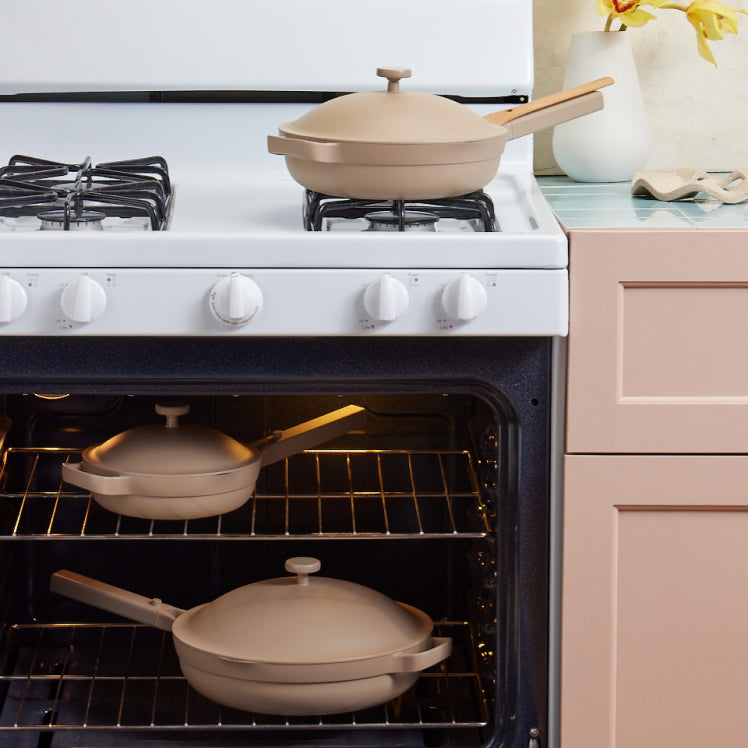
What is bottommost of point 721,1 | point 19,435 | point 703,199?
point 19,435

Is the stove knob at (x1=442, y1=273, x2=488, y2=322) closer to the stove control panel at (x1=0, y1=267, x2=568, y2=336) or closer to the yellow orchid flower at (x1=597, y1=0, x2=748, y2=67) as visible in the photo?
the stove control panel at (x1=0, y1=267, x2=568, y2=336)

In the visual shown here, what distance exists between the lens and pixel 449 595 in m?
2.06

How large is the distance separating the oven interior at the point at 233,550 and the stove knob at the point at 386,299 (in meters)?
0.41

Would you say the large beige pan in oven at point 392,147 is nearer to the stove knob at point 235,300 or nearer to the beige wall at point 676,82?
the stove knob at point 235,300

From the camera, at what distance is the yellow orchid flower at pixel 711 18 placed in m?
2.01

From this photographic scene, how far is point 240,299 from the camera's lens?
56.0 inches

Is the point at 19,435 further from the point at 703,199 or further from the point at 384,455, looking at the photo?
the point at 703,199

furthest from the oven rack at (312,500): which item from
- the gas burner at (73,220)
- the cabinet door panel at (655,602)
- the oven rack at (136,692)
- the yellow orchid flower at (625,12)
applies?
the yellow orchid flower at (625,12)

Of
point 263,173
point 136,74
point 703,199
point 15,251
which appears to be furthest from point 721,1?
point 15,251

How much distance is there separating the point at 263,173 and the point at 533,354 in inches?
25.4

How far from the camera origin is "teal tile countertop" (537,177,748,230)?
1562 mm

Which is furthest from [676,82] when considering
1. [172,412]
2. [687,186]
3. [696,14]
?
[172,412]

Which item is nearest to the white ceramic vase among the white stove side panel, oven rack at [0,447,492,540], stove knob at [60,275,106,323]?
the white stove side panel

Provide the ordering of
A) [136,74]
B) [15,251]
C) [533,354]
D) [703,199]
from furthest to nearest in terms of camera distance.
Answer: [136,74]
[703,199]
[533,354]
[15,251]
